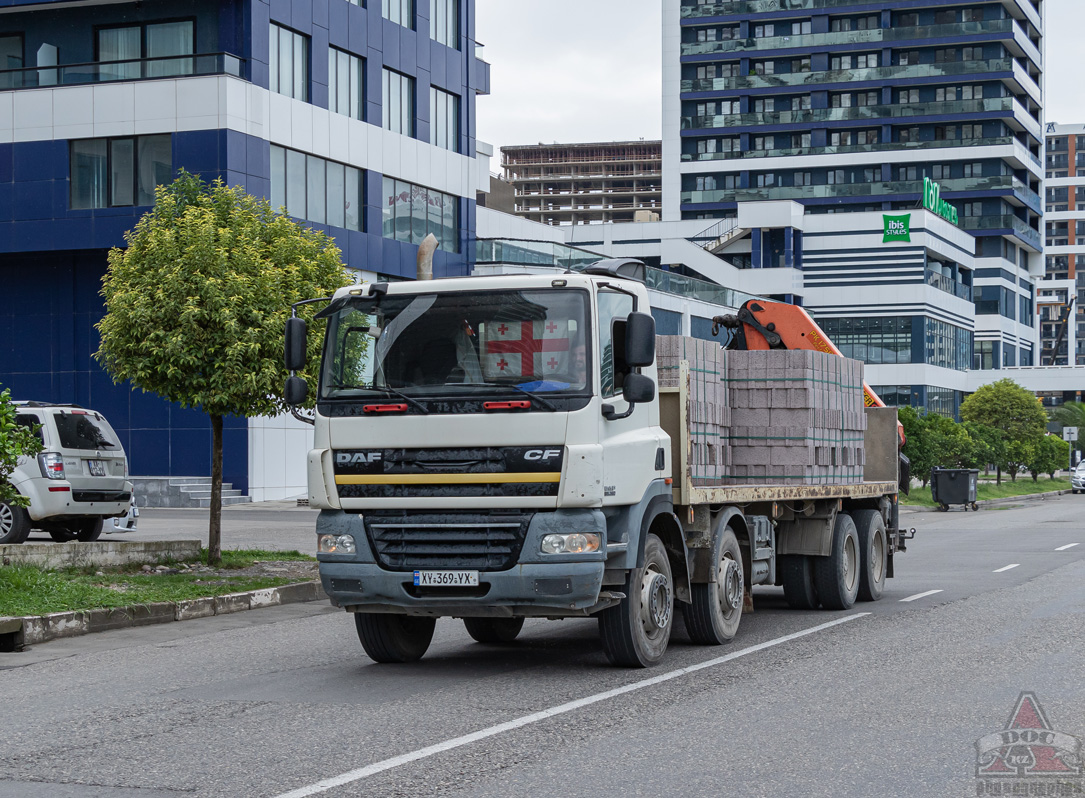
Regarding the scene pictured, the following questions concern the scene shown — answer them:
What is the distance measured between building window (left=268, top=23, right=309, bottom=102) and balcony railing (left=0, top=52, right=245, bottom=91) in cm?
132

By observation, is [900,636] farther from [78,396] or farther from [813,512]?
[78,396]

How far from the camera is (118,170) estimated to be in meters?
37.4

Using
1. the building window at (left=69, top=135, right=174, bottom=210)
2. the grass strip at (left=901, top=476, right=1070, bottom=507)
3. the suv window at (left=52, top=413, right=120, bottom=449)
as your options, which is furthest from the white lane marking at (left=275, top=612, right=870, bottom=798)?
the building window at (left=69, top=135, right=174, bottom=210)

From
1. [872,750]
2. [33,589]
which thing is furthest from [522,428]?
[33,589]

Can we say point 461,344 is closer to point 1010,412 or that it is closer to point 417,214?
point 417,214

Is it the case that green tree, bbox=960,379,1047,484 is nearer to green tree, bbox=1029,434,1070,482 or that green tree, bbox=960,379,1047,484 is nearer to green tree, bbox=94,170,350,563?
green tree, bbox=1029,434,1070,482

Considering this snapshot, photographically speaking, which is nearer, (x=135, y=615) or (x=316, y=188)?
(x=135, y=615)

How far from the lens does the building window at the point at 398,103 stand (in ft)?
140

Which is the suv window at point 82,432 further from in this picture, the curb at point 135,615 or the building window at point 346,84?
the building window at point 346,84

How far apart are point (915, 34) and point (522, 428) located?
10306cm

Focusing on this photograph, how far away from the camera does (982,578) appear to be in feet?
59.6

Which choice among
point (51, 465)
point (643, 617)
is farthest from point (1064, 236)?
point (643, 617)

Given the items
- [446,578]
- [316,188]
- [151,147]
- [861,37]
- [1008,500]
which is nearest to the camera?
[446,578]

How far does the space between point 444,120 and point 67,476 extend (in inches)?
1134
